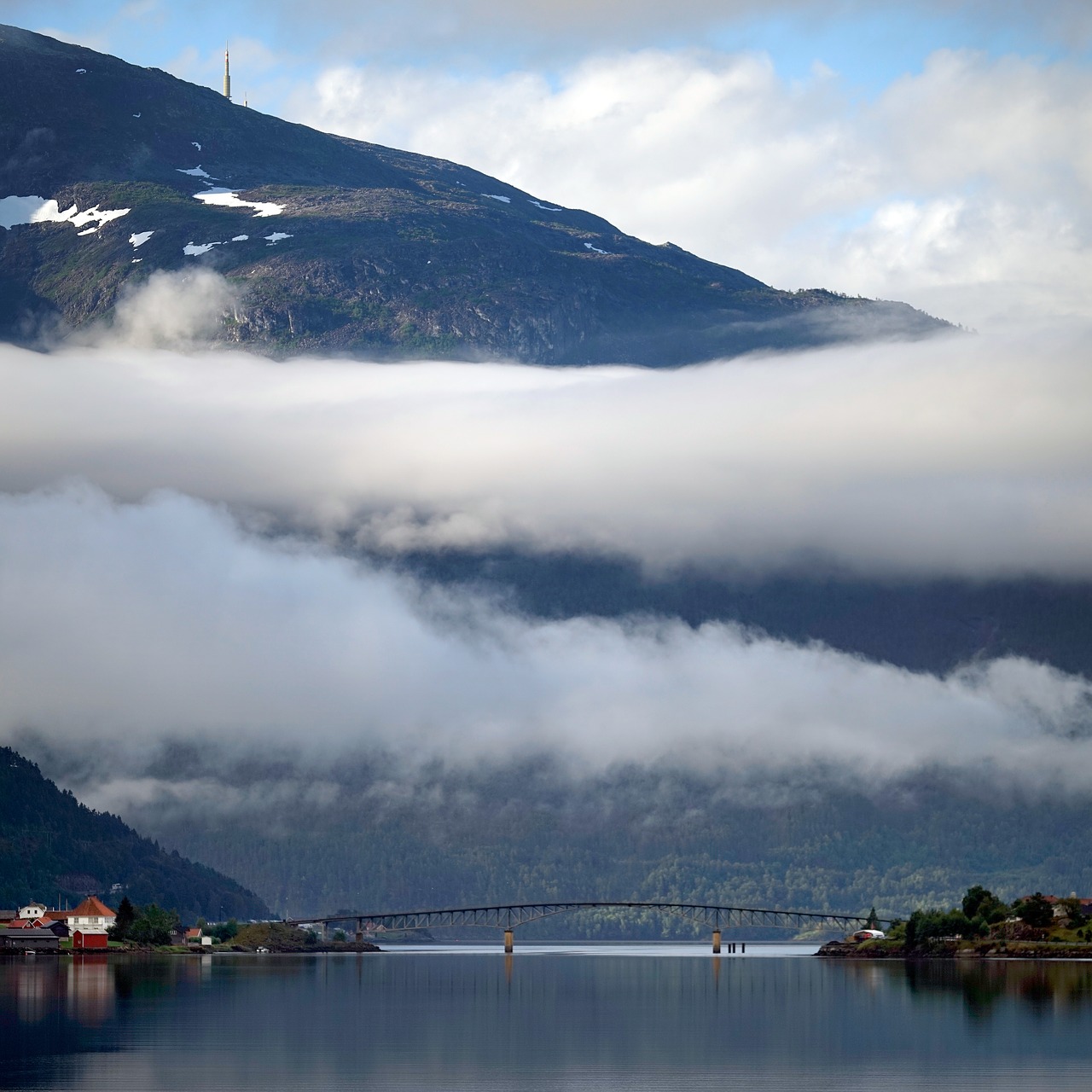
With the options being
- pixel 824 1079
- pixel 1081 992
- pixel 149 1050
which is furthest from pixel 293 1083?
pixel 1081 992

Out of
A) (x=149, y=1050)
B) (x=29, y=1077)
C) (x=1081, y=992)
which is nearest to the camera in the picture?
(x=29, y=1077)

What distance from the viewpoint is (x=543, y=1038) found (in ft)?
420

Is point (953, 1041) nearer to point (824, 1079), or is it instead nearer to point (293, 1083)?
point (824, 1079)

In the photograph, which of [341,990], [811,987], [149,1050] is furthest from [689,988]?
[149,1050]

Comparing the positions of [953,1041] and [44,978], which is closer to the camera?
[953,1041]

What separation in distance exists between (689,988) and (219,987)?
43.7 metres

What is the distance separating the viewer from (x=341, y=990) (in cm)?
18612

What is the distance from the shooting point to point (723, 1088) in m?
99.0

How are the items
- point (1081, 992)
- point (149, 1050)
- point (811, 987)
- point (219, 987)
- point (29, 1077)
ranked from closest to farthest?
point (29, 1077) < point (149, 1050) < point (1081, 992) < point (219, 987) < point (811, 987)

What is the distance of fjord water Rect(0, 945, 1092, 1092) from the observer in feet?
335

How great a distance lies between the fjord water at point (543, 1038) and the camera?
102188 millimetres

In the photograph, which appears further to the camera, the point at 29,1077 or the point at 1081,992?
the point at 1081,992

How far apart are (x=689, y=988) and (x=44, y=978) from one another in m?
57.9

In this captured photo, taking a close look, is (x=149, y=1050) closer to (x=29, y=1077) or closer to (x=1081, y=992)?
(x=29, y=1077)
